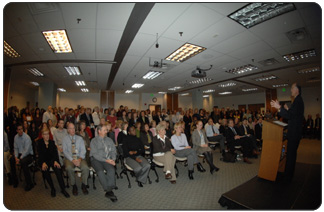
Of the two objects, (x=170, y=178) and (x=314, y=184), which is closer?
(x=314, y=184)

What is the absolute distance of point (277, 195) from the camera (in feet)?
7.50

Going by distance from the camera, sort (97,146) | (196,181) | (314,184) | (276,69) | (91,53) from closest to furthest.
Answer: (314,184), (97,146), (196,181), (91,53), (276,69)

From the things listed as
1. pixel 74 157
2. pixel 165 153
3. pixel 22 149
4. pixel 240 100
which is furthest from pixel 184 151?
pixel 240 100

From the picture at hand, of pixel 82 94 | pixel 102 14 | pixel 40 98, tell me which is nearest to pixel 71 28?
pixel 102 14

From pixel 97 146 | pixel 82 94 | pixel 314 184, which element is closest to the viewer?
pixel 314 184

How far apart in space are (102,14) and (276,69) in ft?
24.6

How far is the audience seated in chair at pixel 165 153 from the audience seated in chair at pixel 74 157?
1.38 m

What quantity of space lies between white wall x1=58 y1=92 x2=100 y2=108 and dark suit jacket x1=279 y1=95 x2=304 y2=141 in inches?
570

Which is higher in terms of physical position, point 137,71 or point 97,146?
point 137,71

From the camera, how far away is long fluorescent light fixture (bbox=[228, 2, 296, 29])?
116 inches

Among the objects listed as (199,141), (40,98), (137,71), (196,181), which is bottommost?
(196,181)

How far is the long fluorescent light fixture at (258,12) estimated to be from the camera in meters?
2.95

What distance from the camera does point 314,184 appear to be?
2.55 m

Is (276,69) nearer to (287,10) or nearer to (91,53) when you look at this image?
(287,10)
